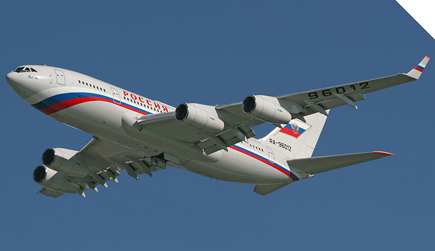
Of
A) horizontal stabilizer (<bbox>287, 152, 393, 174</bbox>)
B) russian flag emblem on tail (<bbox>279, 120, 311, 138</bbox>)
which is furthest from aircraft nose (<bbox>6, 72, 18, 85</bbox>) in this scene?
russian flag emblem on tail (<bbox>279, 120, 311, 138</bbox>)

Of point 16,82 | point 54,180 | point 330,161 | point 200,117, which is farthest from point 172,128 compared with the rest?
point 54,180

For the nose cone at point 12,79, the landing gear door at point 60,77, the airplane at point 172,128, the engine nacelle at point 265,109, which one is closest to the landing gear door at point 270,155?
the airplane at point 172,128

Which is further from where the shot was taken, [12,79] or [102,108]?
[102,108]

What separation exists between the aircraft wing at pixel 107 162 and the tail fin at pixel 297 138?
884cm

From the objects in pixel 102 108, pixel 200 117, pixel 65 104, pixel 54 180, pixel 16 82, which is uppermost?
pixel 200 117

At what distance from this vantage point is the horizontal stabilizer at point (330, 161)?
40688 millimetres

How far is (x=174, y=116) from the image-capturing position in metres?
A: 36.6

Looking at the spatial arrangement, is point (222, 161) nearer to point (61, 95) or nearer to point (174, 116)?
point (174, 116)

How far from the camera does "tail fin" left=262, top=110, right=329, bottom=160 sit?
47156mm

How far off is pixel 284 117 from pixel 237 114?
291cm

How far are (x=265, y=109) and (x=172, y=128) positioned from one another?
5767mm

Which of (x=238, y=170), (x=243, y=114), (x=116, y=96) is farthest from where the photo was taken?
(x=238, y=170)

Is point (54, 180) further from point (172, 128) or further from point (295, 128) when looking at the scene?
point (295, 128)

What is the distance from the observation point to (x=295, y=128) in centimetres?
4981
